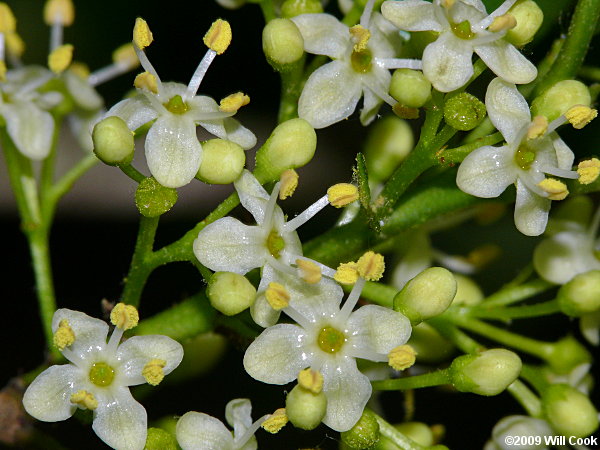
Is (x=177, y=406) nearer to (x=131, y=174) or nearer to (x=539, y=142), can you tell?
(x=131, y=174)

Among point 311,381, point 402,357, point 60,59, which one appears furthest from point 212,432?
point 60,59

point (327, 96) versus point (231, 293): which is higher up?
point (327, 96)

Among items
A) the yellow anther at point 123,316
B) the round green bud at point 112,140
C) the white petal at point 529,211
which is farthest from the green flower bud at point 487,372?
the round green bud at point 112,140

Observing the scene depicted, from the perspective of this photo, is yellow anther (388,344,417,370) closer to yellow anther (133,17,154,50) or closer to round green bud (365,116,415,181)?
round green bud (365,116,415,181)

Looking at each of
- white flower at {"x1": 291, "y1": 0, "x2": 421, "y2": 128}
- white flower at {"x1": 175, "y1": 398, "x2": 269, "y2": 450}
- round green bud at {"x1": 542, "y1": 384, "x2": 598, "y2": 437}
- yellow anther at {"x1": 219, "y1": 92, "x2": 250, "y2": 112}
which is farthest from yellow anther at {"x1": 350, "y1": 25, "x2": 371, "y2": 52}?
round green bud at {"x1": 542, "y1": 384, "x2": 598, "y2": 437}

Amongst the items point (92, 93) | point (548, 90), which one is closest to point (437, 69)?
point (548, 90)

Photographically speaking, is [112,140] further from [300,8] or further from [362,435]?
[362,435]
